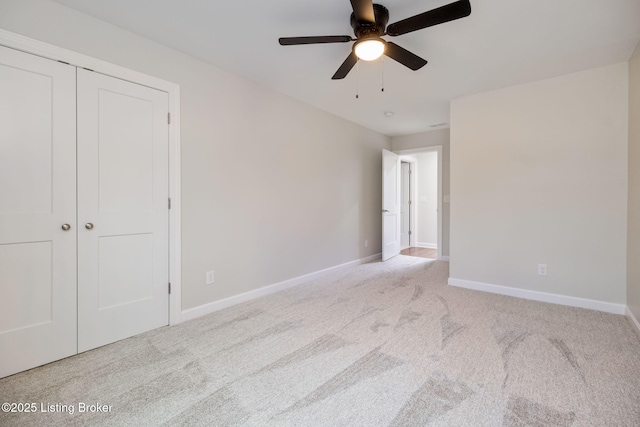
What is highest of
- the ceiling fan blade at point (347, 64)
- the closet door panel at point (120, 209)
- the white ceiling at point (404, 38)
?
the white ceiling at point (404, 38)

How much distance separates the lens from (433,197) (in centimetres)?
656

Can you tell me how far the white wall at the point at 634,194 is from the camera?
224 cm

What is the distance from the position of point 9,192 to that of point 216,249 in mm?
1437

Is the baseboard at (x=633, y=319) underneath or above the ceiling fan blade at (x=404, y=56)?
underneath

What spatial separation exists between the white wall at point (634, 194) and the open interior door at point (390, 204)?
9.55 ft

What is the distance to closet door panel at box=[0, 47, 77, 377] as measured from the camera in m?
1.68

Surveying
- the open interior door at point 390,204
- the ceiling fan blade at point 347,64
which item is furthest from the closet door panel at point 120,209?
the open interior door at point 390,204

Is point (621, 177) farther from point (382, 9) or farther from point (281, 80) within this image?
point (281, 80)

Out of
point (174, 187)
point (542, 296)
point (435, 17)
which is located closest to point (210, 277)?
point (174, 187)

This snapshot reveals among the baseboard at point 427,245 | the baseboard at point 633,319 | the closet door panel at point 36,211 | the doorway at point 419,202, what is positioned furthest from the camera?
the baseboard at point 427,245

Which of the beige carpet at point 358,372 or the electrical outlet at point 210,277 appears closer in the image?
the beige carpet at point 358,372

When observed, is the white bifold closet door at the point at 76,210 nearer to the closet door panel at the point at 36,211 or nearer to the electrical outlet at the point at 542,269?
the closet door panel at the point at 36,211

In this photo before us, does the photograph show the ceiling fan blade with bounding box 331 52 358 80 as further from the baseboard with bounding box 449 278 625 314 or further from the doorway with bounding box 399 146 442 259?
the doorway with bounding box 399 146 442 259

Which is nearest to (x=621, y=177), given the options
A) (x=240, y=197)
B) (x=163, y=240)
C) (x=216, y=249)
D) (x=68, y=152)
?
(x=240, y=197)
